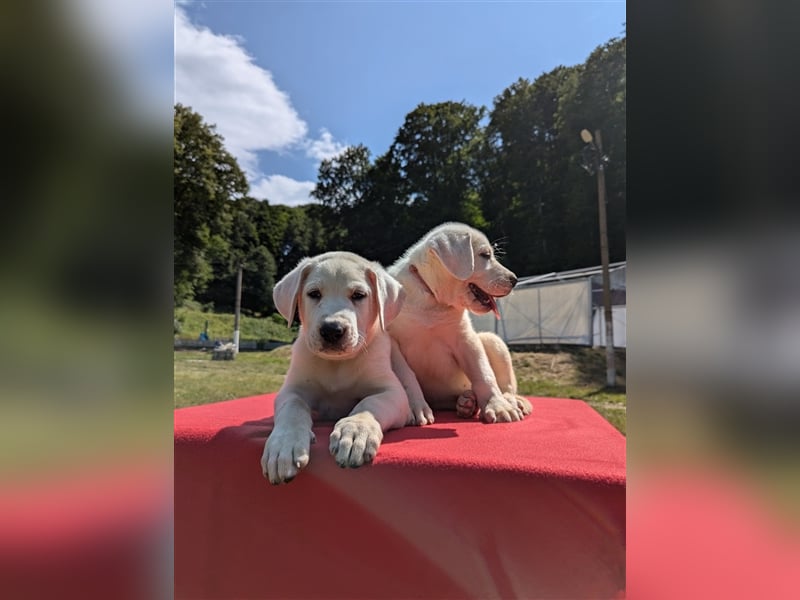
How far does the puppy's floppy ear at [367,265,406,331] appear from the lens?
62.8 inches

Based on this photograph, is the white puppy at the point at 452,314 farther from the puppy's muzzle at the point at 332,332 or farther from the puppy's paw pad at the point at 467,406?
the puppy's muzzle at the point at 332,332

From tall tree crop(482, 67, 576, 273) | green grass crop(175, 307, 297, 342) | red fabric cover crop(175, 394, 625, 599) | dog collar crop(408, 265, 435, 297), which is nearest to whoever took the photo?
red fabric cover crop(175, 394, 625, 599)

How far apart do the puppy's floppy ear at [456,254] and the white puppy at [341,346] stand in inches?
12.1

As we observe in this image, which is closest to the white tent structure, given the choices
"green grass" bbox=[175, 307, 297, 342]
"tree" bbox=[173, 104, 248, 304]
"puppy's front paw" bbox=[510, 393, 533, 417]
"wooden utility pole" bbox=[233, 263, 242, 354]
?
"green grass" bbox=[175, 307, 297, 342]

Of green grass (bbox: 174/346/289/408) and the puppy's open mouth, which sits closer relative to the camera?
the puppy's open mouth

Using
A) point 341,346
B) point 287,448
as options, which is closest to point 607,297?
point 341,346

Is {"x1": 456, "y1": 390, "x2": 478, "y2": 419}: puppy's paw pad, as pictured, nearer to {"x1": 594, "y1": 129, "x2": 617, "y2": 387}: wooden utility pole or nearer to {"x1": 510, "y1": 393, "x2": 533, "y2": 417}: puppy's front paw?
{"x1": 510, "y1": 393, "x2": 533, "y2": 417}: puppy's front paw

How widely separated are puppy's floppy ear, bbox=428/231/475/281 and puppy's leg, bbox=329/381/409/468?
608 mm

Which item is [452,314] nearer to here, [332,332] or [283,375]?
[332,332]

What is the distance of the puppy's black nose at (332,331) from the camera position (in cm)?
136
